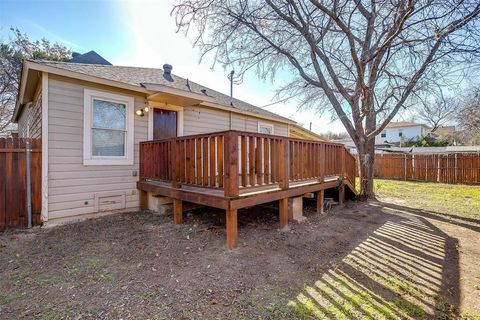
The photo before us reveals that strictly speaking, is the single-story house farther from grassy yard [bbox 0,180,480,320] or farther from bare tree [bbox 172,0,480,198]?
bare tree [bbox 172,0,480,198]

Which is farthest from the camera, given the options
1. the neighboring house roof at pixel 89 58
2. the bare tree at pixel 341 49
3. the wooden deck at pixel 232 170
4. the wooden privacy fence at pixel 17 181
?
the neighboring house roof at pixel 89 58

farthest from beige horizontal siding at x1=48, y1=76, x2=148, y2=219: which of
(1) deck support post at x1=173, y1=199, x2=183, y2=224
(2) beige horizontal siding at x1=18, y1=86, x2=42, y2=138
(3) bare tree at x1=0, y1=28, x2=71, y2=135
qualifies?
(3) bare tree at x1=0, y1=28, x2=71, y2=135

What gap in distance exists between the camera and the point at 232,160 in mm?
3461

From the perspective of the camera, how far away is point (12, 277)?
2.84m

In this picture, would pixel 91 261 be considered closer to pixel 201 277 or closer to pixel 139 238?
pixel 139 238

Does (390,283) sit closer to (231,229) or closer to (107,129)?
(231,229)

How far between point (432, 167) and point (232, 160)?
1499cm

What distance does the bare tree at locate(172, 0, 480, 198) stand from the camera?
5.60m

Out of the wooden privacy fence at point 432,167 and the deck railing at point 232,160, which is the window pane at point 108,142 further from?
the wooden privacy fence at point 432,167

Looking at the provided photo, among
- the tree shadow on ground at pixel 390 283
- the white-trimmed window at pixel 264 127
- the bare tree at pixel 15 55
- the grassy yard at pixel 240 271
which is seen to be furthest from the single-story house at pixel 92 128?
the bare tree at pixel 15 55

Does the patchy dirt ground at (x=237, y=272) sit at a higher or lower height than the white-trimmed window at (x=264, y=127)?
lower

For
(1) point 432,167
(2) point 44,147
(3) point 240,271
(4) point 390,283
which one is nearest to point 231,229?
(3) point 240,271

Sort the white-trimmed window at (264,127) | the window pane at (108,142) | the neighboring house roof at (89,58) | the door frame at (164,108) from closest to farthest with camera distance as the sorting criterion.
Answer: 1. the window pane at (108,142)
2. the door frame at (164,108)
3. the neighboring house roof at (89,58)
4. the white-trimmed window at (264,127)

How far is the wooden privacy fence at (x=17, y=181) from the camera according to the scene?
14.6 feet
